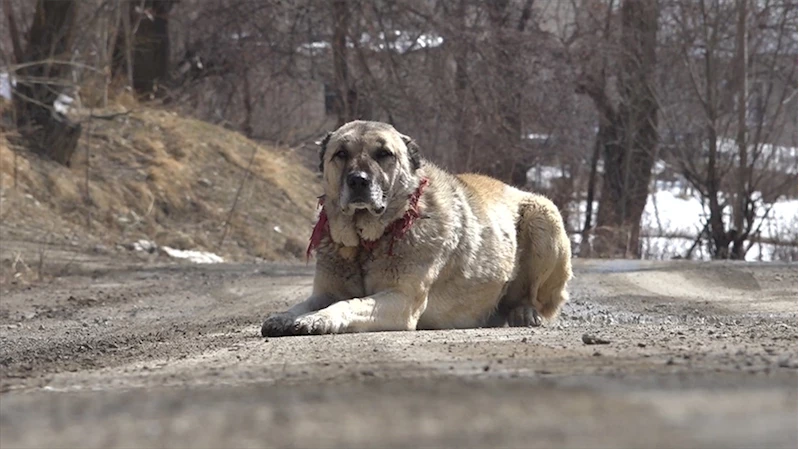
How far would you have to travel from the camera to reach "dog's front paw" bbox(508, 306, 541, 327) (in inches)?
368

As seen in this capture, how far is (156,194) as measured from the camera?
20.7 meters

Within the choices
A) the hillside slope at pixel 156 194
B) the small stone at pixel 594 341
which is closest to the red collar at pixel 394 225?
the small stone at pixel 594 341

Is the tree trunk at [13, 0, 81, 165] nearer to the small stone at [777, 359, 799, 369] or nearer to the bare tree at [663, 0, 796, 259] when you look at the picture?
the bare tree at [663, 0, 796, 259]

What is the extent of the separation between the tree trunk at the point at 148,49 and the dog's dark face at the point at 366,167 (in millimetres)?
17693

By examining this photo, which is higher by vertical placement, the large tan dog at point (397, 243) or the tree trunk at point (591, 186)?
the tree trunk at point (591, 186)

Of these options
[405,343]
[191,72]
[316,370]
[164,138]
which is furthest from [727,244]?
[316,370]

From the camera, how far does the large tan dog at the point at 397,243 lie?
26.3ft

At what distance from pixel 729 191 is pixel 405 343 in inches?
688

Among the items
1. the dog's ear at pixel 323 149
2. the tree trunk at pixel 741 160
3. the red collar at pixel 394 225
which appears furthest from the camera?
the tree trunk at pixel 741 160

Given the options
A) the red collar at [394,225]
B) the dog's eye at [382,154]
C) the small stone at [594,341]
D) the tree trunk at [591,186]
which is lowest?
the small stone at [594,341]

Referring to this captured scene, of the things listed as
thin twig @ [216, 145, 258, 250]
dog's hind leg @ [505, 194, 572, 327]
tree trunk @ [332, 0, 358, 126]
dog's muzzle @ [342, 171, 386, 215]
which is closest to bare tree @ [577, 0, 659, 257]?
tree trunk @ [332, 0, 358, 126]

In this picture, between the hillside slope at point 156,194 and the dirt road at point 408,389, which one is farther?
the hillside slope at point 156,194

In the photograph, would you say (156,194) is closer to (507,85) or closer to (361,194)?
(507,85)

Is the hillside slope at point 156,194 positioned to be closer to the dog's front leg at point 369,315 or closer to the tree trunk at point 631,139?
the tree trunk at point 631,139
